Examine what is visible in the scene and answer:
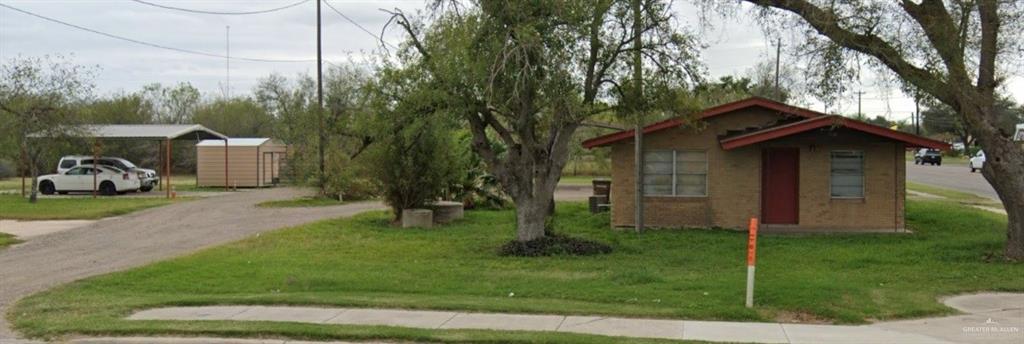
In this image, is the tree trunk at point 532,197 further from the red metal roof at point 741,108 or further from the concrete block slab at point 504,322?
the concrete block slab at point 504,322

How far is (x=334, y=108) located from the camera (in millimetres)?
37875

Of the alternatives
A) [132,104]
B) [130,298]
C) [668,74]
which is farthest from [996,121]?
[132,104]

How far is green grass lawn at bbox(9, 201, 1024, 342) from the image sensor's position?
33.4 feet

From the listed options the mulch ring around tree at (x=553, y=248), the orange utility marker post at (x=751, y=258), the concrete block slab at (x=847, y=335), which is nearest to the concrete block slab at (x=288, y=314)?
the orange utility marker post at (x=751, y=258)

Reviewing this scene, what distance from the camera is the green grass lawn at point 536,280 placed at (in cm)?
1019

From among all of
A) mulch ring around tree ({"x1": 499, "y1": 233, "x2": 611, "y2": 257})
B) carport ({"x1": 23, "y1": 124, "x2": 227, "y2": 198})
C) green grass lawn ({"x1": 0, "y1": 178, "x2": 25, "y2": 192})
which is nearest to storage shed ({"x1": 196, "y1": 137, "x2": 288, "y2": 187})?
carport ({"x1": 23, "y1": 124, "x2": 227, "y2": 198})

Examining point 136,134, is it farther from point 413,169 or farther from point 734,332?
point 734,332

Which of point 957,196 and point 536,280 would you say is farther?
→ point 957,196

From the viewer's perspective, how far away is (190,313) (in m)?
10.4

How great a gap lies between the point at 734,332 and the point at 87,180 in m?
34.2

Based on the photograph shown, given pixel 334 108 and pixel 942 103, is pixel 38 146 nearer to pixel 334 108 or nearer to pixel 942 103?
pixel 334 108

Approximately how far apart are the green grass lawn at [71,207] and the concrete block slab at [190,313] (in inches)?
690

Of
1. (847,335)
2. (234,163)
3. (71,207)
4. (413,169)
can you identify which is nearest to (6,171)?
(234,163)

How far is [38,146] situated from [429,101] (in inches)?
929
